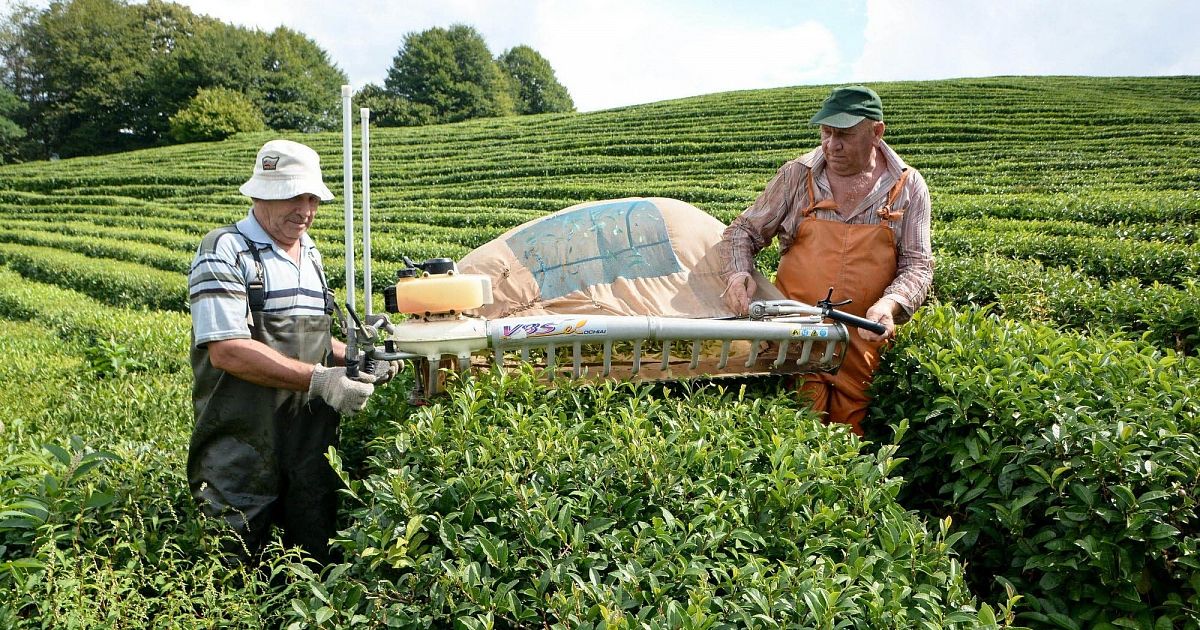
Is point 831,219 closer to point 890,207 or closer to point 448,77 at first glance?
point 890,207

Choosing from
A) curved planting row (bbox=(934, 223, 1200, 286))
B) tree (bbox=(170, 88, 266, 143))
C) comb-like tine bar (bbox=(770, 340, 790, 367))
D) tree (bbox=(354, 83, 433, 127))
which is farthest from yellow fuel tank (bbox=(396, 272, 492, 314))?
tree (bbox=(354, 83, 433, 127))

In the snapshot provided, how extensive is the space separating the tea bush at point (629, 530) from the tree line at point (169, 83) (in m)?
41.5

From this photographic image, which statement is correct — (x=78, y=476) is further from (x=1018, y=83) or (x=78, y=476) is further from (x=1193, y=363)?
(x=1018, y=83)

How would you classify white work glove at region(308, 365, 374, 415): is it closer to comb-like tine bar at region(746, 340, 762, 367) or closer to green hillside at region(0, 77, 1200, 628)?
green hillside at region(0, 77, 1200, 628)

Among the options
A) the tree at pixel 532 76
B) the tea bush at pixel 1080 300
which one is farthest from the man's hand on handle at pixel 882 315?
the tree at pixel 532 76

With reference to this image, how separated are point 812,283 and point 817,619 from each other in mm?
1906

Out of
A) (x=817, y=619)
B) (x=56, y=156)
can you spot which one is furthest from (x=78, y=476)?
(x=56, y=156)

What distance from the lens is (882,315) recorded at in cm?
297

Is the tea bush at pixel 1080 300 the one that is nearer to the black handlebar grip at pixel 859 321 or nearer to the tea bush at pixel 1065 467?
the tea bush at pixel 1065 467

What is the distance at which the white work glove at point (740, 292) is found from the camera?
3.06 m

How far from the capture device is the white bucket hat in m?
2.55

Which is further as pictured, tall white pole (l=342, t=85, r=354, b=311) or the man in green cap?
the man in green cap

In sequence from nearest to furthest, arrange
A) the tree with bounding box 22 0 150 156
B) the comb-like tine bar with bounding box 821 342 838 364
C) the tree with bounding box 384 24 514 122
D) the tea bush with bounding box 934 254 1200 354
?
the comb-like tine bar with bounding box 821 342 838 364 → the tea bush with bounding box 934 254 1200 354 → the tree with bounding box 22 0 150 156 → the tree with bounding box 384 24 514 122

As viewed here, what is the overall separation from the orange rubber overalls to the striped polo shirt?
1.94 metres
